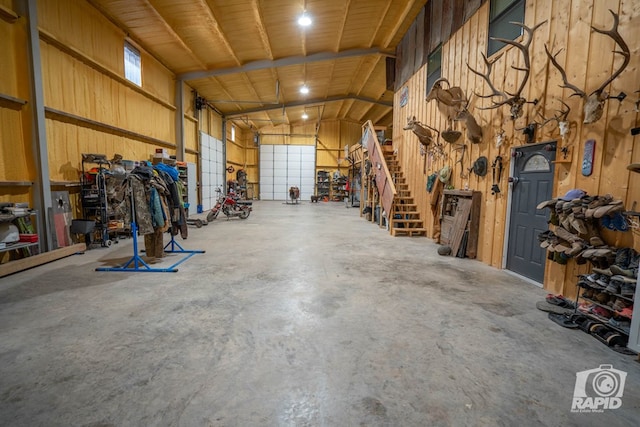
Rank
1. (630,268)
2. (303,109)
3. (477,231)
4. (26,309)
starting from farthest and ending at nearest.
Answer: (303,109) < (477,231) < (26,309) < (630,268)

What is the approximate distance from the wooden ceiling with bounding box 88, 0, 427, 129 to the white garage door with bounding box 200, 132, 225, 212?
66.2 inches

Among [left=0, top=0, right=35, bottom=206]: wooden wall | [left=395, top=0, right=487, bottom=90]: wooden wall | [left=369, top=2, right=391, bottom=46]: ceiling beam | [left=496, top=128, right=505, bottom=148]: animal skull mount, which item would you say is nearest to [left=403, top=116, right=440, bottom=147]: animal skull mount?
[left=395, top=0, right=487, bottom=90]: wooden wall

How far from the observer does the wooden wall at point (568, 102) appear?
9.07 feet

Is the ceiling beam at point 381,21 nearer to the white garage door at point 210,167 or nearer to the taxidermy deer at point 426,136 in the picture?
the taxidermy deer at point 426,136

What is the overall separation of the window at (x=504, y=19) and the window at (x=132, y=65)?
771 centimetres

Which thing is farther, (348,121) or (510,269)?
(348,121)

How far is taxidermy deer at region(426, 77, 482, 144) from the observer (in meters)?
4.90

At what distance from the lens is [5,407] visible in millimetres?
1601

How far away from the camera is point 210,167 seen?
12695 mm

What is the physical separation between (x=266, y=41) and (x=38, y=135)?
5707mm

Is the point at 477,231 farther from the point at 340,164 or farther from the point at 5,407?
the point at 340,164

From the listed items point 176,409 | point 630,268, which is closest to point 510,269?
point 630,268

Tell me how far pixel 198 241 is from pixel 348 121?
15.6 meters

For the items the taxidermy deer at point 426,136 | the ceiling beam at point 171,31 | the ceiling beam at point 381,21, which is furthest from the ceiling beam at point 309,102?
the taxidermy deer at point 426,136
